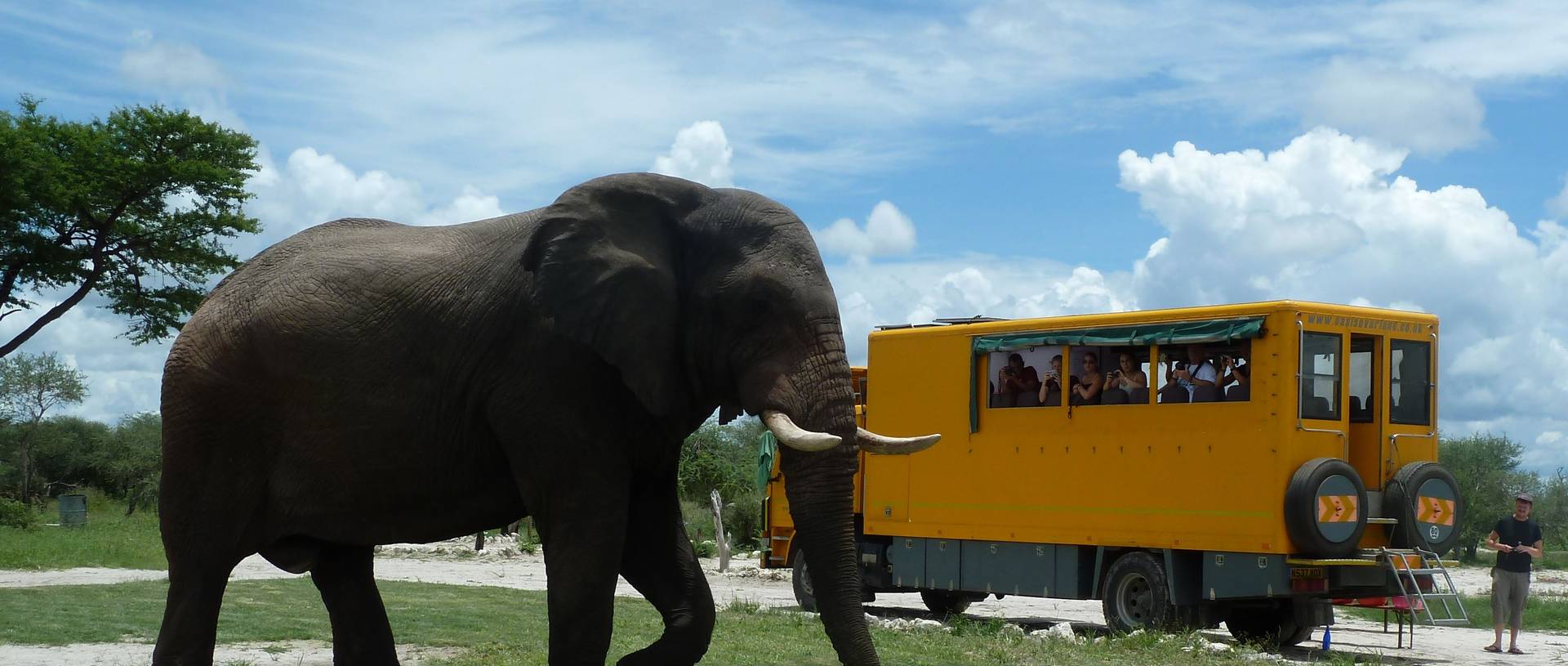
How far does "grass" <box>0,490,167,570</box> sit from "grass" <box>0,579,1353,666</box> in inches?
316

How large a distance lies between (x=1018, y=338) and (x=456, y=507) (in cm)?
→ 1075

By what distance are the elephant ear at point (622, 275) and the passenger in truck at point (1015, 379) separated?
10.6 metres

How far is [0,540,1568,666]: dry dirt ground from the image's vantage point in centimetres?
1230

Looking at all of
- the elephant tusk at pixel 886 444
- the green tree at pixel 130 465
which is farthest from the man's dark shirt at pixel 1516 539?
the green tree at pixel 130 465

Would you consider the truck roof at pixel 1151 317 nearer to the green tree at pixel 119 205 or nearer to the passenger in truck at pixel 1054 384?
the passenger in truck at pixel 1054 384

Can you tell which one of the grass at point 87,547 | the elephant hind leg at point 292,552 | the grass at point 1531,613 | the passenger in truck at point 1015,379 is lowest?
the grass at point 87,547

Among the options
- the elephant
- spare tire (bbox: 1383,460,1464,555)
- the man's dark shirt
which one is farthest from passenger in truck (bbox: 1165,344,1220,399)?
the elephant

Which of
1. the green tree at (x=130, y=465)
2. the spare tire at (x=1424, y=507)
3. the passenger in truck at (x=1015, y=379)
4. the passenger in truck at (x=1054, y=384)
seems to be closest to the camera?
the spare tire at (x=1424, y=507)

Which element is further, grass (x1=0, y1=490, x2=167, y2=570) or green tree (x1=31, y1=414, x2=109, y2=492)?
green tree (x1=31, y1=414, x2=109, y2=492)

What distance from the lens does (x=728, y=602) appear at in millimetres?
20469

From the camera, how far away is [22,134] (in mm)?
30906

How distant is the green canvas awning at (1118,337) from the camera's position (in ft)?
49.9

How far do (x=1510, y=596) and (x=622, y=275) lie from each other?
1302cm

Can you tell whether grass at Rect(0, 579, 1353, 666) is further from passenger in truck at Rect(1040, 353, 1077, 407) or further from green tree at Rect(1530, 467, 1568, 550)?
green tree at Rect(1530, 467, 1568, 550)
